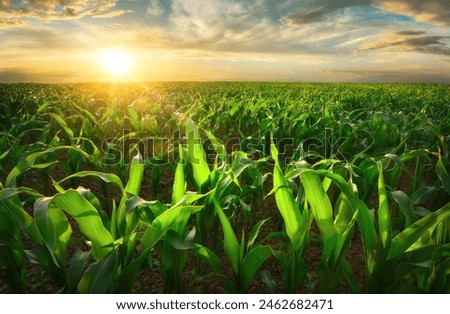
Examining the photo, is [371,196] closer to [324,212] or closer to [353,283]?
[353,283]

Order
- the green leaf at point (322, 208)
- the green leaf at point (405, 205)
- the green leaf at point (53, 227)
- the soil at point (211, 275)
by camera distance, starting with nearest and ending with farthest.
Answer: the green leaf at point (53, 227), the green leaf at point (322, 208), the green leaf at point (405, 205), the soil at point (211, 275)

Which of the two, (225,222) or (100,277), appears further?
(225,222)

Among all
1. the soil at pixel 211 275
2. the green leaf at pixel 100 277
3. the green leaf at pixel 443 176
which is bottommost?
the soil at pixel 211 275

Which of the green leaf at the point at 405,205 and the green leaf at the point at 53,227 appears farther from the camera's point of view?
the green leaf at the point at 405,205

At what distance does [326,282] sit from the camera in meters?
1.57

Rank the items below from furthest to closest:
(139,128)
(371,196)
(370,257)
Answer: (139,128), (371,196), (370,257)

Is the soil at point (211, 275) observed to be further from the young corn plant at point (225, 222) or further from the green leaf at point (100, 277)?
the green leaf at point (100, 277)

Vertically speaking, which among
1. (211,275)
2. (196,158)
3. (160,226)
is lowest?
(211,275)

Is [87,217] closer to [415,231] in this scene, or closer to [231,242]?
[231,242]

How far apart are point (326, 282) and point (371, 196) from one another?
101cm

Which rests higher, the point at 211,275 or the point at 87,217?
the point at 87,217

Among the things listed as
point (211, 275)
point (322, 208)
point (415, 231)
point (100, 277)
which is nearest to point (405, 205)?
point (415, 231)

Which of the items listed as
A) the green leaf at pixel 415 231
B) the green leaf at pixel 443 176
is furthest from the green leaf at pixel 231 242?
the green leaf at pixel 443 176
